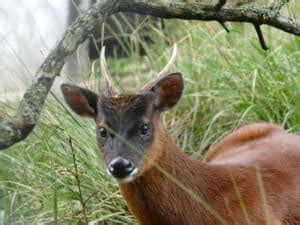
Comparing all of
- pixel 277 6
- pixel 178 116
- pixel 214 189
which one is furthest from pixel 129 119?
pixel 178 116

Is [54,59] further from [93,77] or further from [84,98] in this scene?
[93,77]

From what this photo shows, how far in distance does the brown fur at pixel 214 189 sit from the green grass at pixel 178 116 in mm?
589

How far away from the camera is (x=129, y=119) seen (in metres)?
4.91

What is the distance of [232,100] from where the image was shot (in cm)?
729

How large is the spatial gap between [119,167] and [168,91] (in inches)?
27.9

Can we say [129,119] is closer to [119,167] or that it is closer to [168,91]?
[119,167]

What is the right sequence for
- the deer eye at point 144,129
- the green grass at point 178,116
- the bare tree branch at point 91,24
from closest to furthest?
the bare tree branch at point 91,24, the deer eye at point 144,129, the green grass at point 178,116

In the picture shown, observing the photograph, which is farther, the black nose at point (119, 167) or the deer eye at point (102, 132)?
the deer eye at point (102, 132)

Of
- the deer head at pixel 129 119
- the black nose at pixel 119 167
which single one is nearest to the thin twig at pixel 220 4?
the deer head at pixel 129 119

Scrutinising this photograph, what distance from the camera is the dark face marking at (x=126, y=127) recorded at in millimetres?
4832

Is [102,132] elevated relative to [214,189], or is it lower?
elevated

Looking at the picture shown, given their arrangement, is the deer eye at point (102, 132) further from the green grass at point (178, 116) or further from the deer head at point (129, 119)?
the green grass at point (178, 116)

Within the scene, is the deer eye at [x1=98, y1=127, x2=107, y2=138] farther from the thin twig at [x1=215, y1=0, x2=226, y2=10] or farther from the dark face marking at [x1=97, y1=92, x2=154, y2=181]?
the thin twig at [x1=215, y1=0, x2=226, y2=10]

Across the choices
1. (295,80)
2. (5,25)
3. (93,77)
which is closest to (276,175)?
(295,80)
